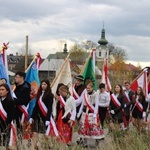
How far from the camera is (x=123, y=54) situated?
91750 millimetres

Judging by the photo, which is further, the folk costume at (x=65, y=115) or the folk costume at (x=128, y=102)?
the folk costume at (x=128, y=102)

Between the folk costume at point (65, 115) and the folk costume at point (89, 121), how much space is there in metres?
0.63

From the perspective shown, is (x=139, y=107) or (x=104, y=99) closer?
(x=104, y=99)

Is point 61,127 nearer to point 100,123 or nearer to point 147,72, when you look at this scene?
point 100,123

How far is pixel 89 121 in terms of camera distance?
10.9 metres

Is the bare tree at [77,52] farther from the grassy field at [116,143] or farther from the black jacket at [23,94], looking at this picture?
the grassy field at [116,143]

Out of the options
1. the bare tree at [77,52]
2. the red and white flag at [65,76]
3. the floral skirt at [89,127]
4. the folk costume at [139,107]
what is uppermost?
the bare tree at [77,52]

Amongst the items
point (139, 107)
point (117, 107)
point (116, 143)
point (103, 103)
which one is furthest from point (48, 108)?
point (139, 107)

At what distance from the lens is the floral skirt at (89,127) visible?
1087 centimetres

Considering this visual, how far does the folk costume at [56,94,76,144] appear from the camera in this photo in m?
10.1

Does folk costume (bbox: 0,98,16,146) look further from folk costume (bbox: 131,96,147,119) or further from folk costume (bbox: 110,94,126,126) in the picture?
folk costume (bbox: 131,96,147,119)

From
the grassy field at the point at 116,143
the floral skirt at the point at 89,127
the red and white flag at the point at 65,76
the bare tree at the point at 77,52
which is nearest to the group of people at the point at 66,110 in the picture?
the floral skirt at the point at 89,127

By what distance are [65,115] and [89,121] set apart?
3.06 feet

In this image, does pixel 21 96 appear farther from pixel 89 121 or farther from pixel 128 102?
pixel 128 102
